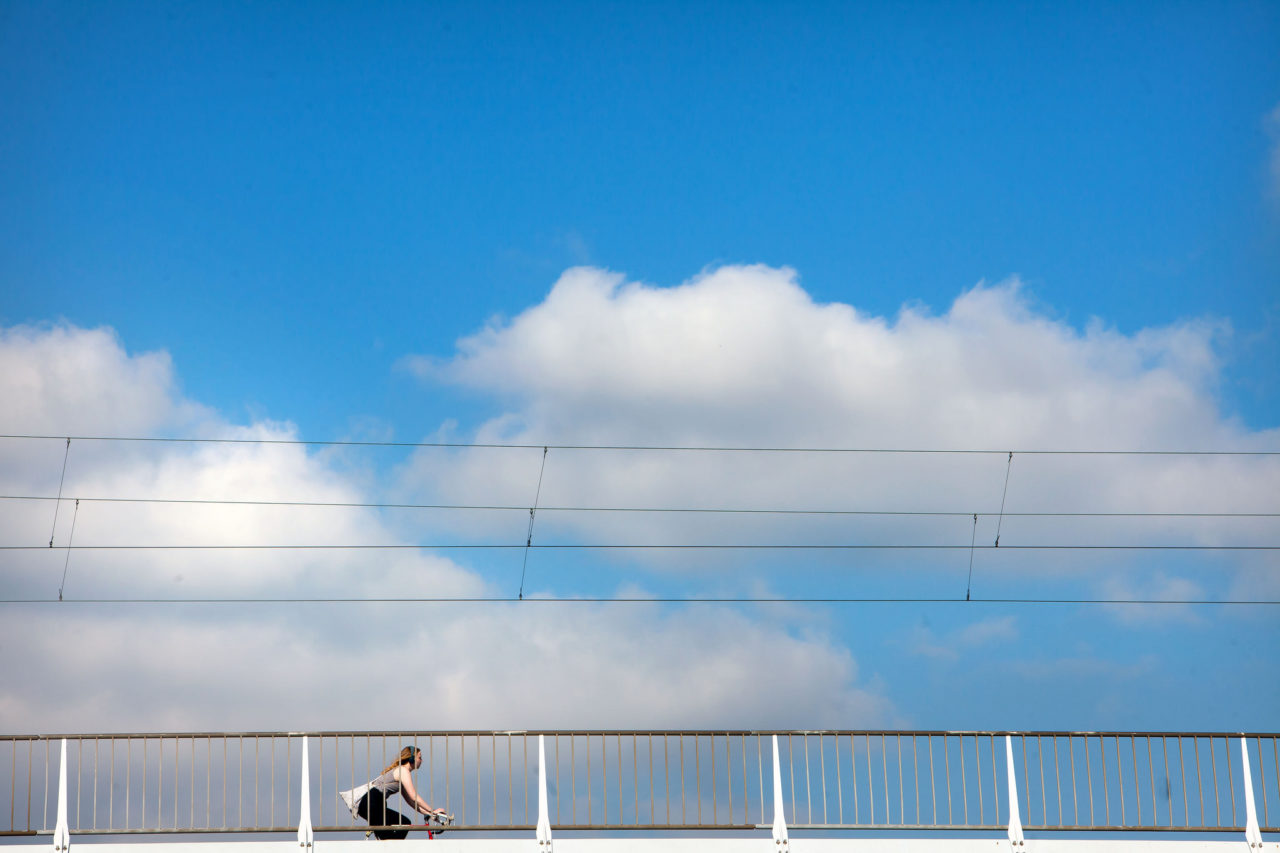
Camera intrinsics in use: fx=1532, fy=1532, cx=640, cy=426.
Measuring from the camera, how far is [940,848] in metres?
15.2

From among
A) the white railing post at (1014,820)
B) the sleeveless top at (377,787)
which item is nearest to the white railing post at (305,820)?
the sleeveless top at (377,787)

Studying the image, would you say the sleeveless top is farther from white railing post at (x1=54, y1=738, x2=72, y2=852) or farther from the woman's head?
white railing post at (x1=54, y1=738, x2=72, y2=852)

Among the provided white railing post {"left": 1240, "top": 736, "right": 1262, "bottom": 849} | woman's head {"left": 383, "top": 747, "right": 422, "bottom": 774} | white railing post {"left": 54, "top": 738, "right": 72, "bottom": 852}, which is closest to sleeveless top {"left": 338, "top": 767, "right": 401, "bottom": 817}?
woman's head {"left": 383, "top": 747, "right": 422, "bottom": 774}

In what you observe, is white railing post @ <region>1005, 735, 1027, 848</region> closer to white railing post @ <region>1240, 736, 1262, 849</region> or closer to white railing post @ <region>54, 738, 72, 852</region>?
white railing post @ <region>1240, 736, 1262, 849</region>

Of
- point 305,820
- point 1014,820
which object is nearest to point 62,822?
point 305,820

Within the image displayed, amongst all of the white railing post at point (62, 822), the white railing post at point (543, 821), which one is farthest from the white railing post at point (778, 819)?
the white railing post at point (62, 822)

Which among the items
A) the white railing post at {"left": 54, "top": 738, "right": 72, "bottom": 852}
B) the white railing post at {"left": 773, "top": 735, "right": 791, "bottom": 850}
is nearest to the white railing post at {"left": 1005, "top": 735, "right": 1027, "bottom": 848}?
the white railing post at {"left": 773, "top": 735, "right": 791, "bottom": 850}

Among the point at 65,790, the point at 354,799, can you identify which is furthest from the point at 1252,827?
the point at 65,790

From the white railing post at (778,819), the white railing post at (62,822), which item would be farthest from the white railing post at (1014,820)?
the white railing post at (62,822)

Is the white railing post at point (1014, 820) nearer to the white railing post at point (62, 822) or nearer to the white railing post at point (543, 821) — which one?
the white railing post at point (543, 821)

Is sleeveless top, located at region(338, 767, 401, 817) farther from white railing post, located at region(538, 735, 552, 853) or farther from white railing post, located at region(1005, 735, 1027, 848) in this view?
white railing post, located at region(1005, 735, 1027, 848)

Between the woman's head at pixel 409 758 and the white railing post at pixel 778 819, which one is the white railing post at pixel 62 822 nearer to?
the woman's head at pixel 409 758

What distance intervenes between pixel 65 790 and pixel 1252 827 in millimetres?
12302

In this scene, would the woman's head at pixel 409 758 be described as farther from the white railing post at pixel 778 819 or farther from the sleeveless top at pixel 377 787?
the white railing post at pixel 778 819
